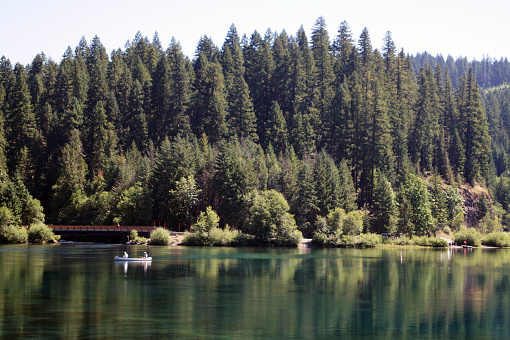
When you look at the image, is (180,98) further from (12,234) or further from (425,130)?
(12,234)

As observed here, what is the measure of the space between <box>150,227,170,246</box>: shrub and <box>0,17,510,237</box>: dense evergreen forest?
34.6 feet

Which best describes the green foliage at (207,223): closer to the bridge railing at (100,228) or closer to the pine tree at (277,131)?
the bridge railing at (100,228)

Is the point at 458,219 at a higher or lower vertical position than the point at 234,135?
lower

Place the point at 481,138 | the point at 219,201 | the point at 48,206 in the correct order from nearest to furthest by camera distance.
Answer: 1. the point at 219,201
2. the point at 48,206
3. the point at 481,138

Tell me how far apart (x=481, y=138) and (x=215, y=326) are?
131 m

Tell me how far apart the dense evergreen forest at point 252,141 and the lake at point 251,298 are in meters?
34.3

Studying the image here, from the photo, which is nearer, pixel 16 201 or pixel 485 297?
pixel 485 297

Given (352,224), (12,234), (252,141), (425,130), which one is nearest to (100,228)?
(12,234)

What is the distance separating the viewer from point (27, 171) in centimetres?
14500

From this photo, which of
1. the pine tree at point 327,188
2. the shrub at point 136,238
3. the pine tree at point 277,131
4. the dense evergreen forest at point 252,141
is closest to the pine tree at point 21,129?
the dense evergreen forest at point 252,141

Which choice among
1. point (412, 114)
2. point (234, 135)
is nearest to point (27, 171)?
point (234, 135)

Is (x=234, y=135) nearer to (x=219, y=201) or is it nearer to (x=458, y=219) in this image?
(x=219, y=201)

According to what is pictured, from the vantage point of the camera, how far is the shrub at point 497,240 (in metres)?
118

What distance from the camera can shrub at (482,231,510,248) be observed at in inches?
4643
